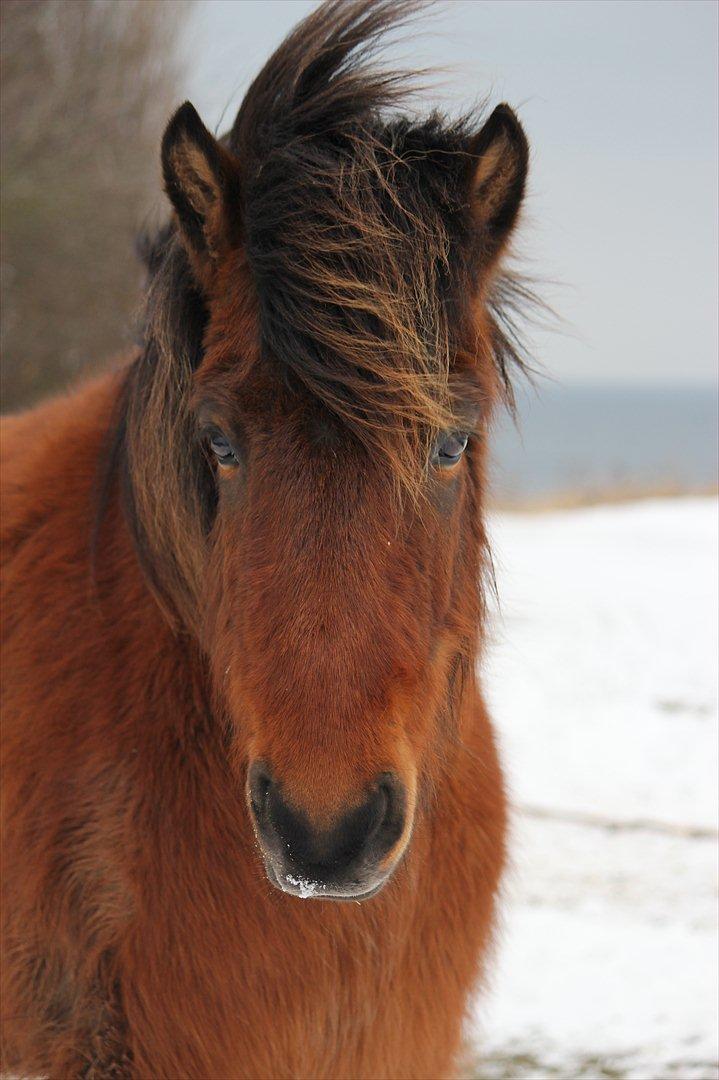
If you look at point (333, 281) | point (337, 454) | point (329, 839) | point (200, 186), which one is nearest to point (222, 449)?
point (337, 454)

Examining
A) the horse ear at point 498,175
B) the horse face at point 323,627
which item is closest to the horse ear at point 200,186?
the horse face at point 323,627

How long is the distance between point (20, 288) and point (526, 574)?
709cm

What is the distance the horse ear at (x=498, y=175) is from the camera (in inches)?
71.4

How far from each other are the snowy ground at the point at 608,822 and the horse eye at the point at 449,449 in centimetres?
46

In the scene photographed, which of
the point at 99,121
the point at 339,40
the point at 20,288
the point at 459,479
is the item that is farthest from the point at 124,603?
the point at 99,121

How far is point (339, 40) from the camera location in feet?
6.60

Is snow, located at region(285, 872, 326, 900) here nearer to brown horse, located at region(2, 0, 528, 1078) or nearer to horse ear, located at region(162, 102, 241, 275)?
brown horse, located at region(2, 0, 528, 1078)

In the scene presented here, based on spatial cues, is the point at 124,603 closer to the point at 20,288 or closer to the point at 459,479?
the point at 459,479

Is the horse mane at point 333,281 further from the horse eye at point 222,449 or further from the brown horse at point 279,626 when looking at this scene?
the horse eye at point 222,449

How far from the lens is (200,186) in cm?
180

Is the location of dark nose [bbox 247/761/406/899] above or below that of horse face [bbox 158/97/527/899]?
below

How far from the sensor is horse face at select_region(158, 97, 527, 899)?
1482mm

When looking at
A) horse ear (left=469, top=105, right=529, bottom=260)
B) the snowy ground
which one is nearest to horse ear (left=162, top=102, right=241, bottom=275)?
horse ear (left=469, top=105, right=529, bottom=260)

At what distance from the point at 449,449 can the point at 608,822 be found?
361 centimetres
